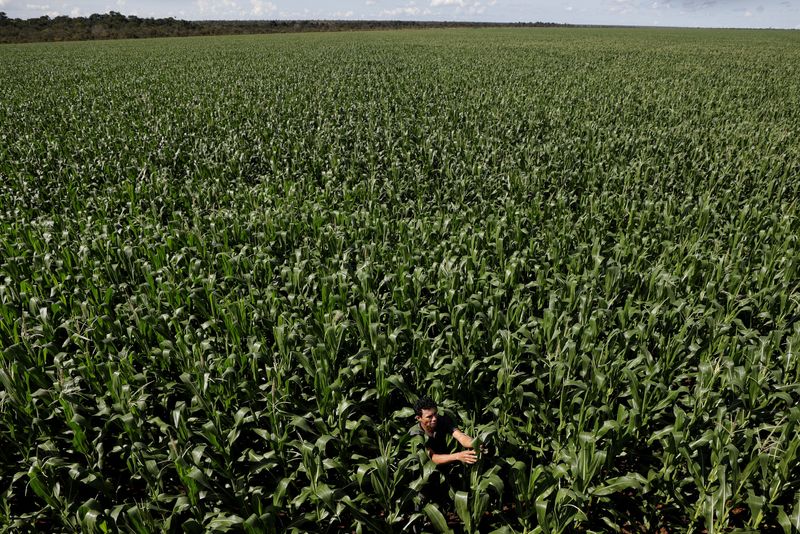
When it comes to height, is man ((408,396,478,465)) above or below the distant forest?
below

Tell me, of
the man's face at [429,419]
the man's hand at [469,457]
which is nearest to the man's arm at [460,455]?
the man's hand at [469,457]

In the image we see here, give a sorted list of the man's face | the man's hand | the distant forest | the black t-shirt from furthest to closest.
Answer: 1. the distant forest
2. the black t-shirt
3. the man's face
4. the man's hand

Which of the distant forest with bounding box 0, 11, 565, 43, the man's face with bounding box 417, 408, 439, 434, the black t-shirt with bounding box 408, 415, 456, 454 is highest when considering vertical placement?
the distant forest with bounding box 0, 11, 565, 43

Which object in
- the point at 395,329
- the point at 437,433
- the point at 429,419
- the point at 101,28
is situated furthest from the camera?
the point at 101,28

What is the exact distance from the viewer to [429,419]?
130 inches

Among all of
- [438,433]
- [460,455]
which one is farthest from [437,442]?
[460,455]

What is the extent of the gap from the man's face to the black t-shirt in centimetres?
5

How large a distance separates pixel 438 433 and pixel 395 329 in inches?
46.3

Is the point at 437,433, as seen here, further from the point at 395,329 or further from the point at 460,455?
the point at 395,329

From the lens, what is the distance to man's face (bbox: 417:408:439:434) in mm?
3297

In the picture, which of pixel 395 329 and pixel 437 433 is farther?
pixel 395 329

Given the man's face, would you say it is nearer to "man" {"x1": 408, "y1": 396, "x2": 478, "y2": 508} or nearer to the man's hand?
"man" {"x1": 408, "y1": 396, "x2": 478, "y2": 508}

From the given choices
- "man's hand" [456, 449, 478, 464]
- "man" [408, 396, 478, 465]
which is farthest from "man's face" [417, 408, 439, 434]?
"man's hand" [456, 449, 478, 464]

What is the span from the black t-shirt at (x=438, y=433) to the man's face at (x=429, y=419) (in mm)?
53
